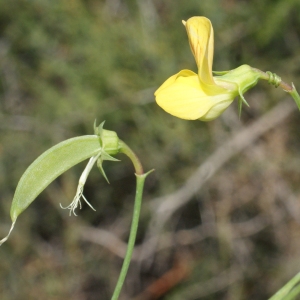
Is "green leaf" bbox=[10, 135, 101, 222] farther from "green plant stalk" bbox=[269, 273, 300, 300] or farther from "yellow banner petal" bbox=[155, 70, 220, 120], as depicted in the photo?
"green plant stalk" bbox=[269, 273, 300, 300]

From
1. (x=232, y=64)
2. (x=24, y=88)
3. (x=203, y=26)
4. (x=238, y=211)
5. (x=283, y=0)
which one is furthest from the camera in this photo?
(x=24, y=88)

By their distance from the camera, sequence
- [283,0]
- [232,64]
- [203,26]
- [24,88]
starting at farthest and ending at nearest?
[24,88] → [232,64] → [283,0] → [203,26]

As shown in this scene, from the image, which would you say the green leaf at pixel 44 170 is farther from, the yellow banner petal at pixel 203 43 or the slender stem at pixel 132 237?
the yellow banner petal at pixel 203 43

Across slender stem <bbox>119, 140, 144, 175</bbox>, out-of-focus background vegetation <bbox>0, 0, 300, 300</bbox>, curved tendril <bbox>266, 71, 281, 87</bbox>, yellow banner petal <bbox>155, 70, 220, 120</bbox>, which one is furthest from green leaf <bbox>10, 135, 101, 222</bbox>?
out-of-focus background vegetation <bbox>0, 0, 300, 300</bbox>

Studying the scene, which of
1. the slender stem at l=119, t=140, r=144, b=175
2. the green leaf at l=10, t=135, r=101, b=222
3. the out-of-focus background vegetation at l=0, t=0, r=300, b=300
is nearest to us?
the green leaf at l=10, t=135, r=101, b=222

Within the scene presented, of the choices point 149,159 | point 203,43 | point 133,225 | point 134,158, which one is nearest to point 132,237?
point 133,225

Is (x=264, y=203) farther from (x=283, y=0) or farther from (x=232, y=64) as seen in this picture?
(x=283, y=0)

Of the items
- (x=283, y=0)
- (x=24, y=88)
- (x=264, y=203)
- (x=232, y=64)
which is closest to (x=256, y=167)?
(x=264, y=203)
